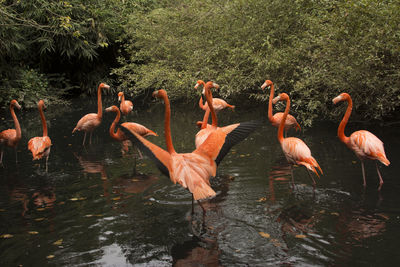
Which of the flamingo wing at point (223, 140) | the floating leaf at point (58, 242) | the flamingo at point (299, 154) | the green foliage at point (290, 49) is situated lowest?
the floating leaf at point (58, 242)

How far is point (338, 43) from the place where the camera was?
7434 millimetres

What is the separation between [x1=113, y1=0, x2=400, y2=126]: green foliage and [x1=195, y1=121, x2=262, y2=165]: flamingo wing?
112 inches

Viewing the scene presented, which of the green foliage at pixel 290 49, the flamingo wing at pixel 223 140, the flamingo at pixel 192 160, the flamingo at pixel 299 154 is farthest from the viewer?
the green foliage at pixel 290 49

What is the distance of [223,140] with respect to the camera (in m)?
4.54

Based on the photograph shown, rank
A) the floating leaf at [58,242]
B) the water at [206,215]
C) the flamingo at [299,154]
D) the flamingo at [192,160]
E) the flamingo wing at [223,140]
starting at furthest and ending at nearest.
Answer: the flamingo at [299,154] → the flamingo wing at [223,140] → the flamingo at [192,160] → the floating leaf at [58,242] → the water at [206,215]

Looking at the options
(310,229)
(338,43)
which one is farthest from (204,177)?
(338,43)

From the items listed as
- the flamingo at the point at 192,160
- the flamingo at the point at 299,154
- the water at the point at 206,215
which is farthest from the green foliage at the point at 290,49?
the flamingo at the point at 192,160

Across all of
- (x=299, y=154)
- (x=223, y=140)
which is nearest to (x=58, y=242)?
(x=223, y=140)

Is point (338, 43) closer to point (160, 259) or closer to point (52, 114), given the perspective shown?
point (160, 259)

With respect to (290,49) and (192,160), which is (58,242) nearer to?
(192,160)

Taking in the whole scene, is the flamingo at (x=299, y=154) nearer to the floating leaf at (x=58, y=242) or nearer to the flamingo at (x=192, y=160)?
the flamingo at (x=192, y=160)

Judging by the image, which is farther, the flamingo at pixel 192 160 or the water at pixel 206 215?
the flamingo at pixel 192 160

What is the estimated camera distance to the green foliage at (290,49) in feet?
23.3

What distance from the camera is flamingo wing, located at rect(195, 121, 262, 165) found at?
442cm
